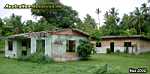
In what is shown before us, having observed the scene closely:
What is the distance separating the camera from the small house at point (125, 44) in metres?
39.8

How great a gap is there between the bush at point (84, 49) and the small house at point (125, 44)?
12.2 meters

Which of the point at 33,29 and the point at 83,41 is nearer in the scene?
the point at 83,41

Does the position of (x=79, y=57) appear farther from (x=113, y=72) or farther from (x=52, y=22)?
(x=52, y=22)


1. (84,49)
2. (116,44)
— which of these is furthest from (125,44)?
(84,49)

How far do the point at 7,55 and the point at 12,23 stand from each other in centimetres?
1646

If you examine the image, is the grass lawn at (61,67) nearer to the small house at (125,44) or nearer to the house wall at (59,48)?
the house wall at (59,48)

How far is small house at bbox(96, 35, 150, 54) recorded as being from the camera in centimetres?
3978

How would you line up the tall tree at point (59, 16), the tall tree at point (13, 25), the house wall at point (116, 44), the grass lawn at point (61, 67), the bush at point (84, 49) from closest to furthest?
the grass lawn at point (61, 67), the bush at point (84, 49), the house wall at point (116, 44), the tall tree at point (13, 25), the tall tree at point (59, 16)

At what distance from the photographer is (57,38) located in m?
27.4

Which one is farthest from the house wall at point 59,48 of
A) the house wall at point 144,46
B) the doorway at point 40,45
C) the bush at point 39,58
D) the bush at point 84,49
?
the house wall at point 144,46

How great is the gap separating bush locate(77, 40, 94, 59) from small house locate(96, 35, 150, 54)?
12211mm

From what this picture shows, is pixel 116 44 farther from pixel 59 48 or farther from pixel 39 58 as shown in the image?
pixel 39 58

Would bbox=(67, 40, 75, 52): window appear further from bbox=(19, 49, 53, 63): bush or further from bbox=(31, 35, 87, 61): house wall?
bbox=(19, 49, 53, 63): bush

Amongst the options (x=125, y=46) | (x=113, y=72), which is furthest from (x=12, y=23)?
(x=113, y=72)
